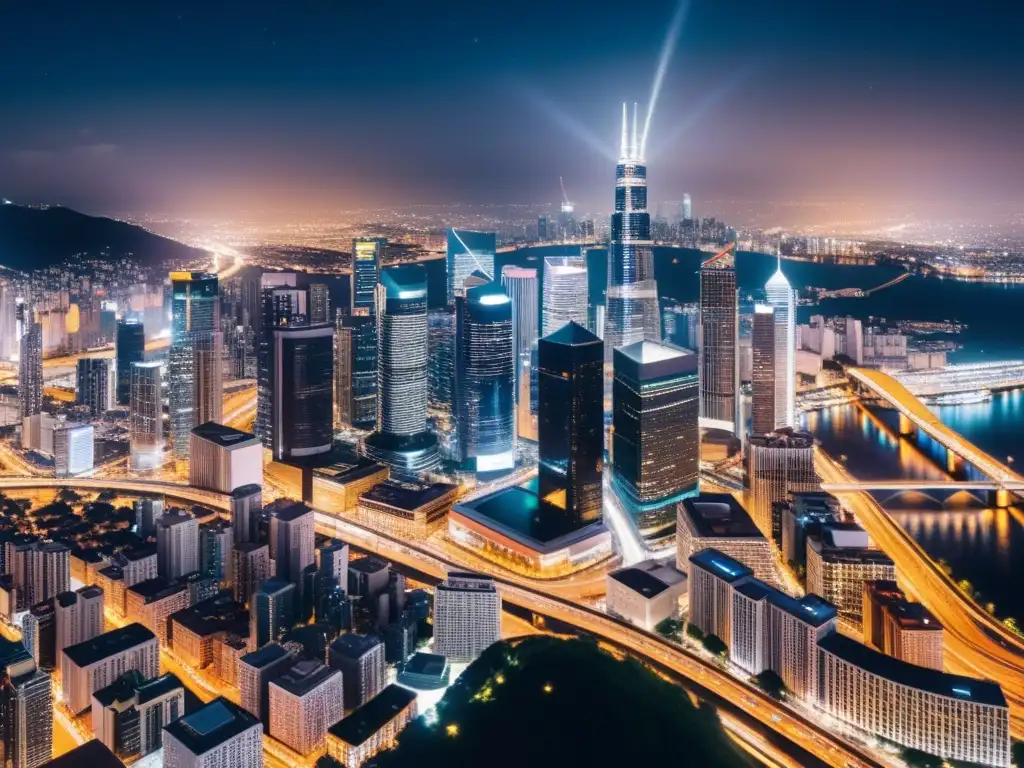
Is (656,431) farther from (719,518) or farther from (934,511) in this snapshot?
(934,511)

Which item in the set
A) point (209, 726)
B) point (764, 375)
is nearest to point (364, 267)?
point (764, 375)

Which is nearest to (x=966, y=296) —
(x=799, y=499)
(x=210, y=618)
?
(x=799, y=499)

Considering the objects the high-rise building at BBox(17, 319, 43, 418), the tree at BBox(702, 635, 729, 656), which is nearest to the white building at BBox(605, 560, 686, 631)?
the tree at BBox(702, 635, 729, 656)

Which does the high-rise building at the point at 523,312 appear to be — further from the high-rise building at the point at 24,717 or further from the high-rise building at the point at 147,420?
the high-rise building at the point at 24,717

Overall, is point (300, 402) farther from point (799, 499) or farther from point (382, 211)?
point (799, 499)

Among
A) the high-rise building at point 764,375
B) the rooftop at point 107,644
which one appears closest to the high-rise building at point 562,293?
the high-rise building at point 764,375
